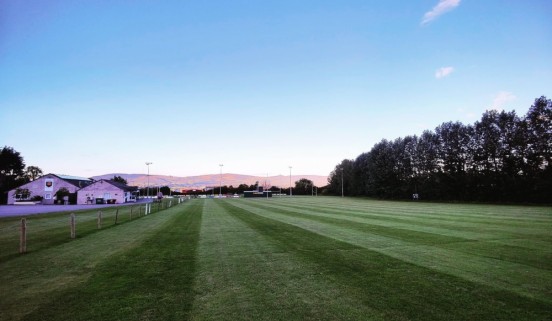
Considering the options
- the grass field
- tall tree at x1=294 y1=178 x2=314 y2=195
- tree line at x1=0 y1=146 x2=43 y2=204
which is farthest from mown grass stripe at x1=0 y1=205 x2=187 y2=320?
tall tree at x1=294 y1=178 x2=314 y2=195

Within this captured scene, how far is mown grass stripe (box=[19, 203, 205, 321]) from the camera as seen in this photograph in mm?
6137

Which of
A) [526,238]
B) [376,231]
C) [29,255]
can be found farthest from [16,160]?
[526,238]

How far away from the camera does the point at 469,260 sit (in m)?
9.97

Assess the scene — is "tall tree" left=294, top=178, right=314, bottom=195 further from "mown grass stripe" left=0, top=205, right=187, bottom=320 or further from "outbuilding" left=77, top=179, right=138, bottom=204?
"mown grass stripe" left=0, top=205, right=187, bottom=320

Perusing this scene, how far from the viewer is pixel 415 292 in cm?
700

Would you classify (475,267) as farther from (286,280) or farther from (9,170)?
(9,170)

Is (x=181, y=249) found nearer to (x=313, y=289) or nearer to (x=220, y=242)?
(x=220, y=242)

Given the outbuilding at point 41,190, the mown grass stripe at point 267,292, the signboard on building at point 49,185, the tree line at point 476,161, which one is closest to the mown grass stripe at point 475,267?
the mown grass stripe at point 267,292

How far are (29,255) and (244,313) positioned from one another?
11.1m

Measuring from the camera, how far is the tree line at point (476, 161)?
5744 cm

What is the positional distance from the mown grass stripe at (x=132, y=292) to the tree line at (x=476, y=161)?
212 feet

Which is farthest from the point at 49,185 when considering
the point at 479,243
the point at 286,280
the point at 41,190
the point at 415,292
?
the point at 415,292

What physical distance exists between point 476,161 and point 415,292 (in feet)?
252

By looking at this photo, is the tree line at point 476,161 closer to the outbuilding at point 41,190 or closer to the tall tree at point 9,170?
the outbuilding at point 41,190
